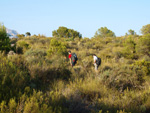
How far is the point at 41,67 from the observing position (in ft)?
22.5

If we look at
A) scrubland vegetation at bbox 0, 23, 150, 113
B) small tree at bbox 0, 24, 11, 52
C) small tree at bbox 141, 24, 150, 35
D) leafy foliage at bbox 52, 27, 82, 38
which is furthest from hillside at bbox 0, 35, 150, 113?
leafy foliage at bbox 52, 27, 82, 38

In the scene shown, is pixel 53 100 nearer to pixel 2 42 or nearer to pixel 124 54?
pixel 2 42

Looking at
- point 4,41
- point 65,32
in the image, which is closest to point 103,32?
point 65,32

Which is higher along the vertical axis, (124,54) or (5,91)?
(124,54)

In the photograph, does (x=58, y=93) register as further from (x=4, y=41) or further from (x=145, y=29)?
(x=145, y=29)

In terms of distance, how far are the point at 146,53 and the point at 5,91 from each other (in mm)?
18040

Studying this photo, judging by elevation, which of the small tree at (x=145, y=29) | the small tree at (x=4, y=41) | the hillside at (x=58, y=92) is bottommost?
the hillside at (x=58, y=92)

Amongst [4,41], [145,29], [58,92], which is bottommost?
[58,92]

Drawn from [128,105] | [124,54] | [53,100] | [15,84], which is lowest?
[128,105]

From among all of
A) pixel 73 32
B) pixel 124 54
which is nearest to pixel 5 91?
pixel 124 54

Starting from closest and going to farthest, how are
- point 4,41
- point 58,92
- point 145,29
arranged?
point 58,92 < point 4,41 < point 145,29

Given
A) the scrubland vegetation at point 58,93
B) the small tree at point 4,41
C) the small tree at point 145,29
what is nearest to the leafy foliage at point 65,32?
the small tree at point 145,29

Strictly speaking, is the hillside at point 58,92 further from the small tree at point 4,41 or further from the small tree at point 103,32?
the small tree at point 103,32

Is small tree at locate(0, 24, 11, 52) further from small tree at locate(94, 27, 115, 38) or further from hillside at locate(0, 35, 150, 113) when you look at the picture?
small tree at locate(94, 27, 115, 38)
